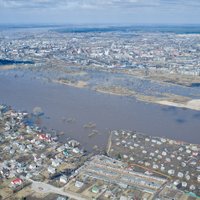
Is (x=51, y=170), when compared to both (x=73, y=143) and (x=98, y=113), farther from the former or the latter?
(x=98, y=113)

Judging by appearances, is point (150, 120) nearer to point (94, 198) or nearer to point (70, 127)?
point (70, 127)

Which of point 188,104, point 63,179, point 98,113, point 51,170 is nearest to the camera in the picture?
point 63,179

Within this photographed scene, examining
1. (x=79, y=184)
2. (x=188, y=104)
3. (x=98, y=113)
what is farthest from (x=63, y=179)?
(x=188, y=104)

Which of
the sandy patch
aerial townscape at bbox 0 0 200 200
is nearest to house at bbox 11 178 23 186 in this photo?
aerial townscape at bbox 0 0 200 200

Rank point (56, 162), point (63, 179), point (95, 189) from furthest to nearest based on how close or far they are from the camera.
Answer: point (56, 162), point (63, 179), point (95, 189)

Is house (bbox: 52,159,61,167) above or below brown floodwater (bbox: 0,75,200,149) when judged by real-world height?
below

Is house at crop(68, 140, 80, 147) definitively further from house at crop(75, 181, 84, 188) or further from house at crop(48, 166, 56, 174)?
house at crop(75, 181, 84, 188)

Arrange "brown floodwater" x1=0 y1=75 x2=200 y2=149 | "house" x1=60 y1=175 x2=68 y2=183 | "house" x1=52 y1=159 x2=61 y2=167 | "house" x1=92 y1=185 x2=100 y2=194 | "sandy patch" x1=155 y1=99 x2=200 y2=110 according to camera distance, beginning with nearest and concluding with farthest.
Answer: "house" x1=92 y1=185 x2=100 y2=194
"house" x1=60 y1=175 x2=68 y2=183
"house" x1=52 y1=159 x2=61 y2=167
"brown floodwater" x1=0 y1=75 x2=200 y2=149
"sandy patch" x1=155 y1=99 x2=200 y2=110

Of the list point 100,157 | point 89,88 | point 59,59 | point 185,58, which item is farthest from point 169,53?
point 100,157
